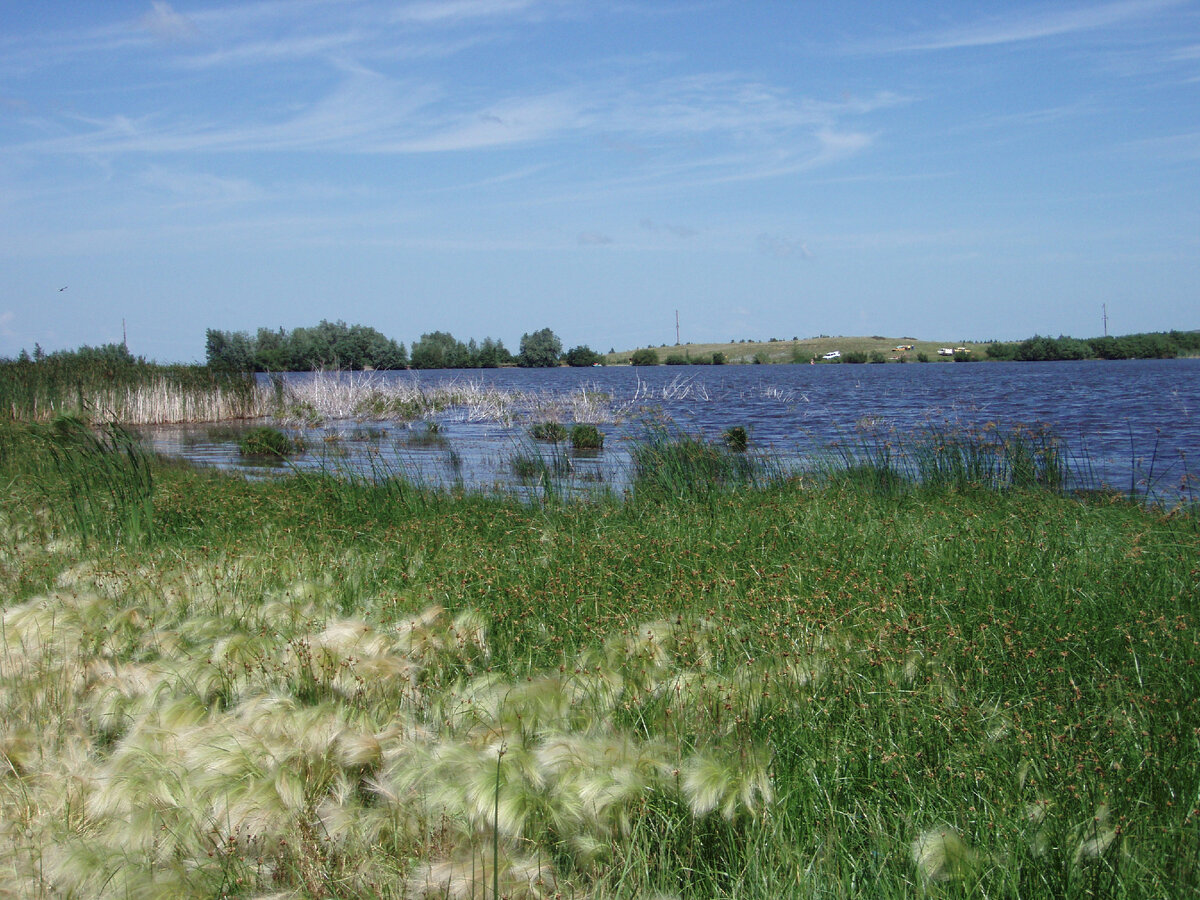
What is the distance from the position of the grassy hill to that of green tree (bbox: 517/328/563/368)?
39.0 m

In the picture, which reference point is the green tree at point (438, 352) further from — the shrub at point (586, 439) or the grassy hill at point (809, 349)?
the shrub at point (586, 439)

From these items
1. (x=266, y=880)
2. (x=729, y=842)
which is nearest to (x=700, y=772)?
(x=729, y=842)

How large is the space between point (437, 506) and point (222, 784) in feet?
22.0

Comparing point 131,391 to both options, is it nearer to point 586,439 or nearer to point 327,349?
point 586,439

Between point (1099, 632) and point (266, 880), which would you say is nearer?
point (266, 880)

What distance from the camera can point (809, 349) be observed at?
6171 inches

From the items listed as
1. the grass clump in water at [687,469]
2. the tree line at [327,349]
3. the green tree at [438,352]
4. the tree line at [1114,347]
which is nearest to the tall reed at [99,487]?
the grass clump in water at [687,469]

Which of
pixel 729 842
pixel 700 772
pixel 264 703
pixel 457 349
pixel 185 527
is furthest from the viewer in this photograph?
pixel 457 349

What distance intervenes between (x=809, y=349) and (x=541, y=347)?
61030 mm

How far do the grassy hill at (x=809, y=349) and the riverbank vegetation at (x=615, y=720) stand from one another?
472 feet

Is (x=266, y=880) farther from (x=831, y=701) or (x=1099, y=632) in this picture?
(x=1099, y=632)

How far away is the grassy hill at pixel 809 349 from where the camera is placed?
485ft

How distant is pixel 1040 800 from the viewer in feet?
8.84

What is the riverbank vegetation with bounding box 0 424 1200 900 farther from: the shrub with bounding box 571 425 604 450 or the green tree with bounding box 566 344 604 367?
the green tree with bounding box 566 344 604 367
